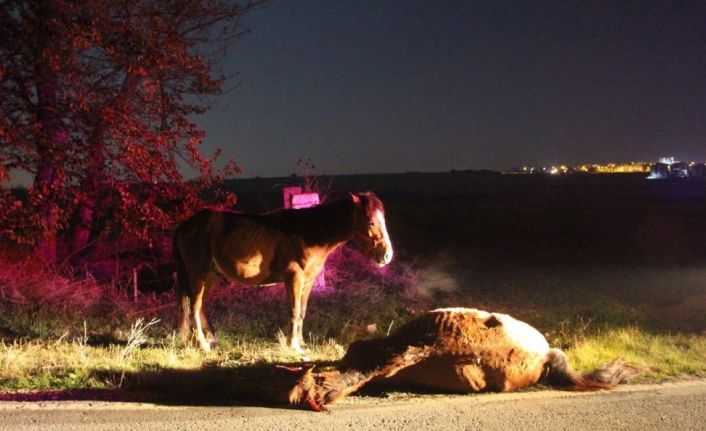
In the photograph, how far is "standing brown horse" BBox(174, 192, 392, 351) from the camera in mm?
7309

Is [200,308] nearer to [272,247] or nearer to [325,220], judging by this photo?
[272,247]

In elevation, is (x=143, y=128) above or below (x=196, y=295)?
above

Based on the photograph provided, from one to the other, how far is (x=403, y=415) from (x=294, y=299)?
102 inches

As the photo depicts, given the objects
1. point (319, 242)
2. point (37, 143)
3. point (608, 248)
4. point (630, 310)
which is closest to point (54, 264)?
point (37, 143)

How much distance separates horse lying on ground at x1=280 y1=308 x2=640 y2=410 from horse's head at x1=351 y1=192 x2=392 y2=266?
1.21 metres

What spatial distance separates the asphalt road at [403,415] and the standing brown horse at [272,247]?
6.86 ft

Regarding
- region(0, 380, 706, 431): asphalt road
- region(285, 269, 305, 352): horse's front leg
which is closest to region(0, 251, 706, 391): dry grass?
region(285, 269, 305, 352): horse's front leg

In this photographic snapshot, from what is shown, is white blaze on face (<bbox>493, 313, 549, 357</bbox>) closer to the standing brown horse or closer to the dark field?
the standing brown horse

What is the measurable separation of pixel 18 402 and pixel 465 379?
146 inches

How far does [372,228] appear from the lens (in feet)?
23.3

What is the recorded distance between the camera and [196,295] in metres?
7.93

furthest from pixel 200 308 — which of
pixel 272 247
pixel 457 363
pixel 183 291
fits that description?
pixel 457 363

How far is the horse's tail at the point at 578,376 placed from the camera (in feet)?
19.7

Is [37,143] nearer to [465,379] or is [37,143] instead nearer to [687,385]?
[465,379]
